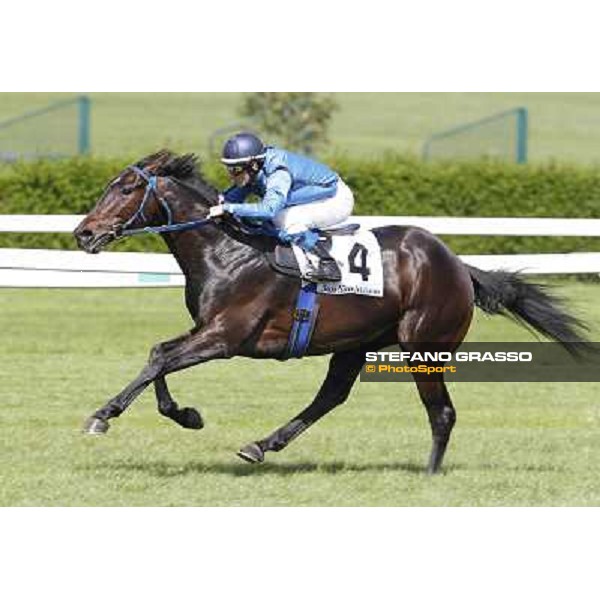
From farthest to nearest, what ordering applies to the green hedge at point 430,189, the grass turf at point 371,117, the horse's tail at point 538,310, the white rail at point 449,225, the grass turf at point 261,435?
the grass turf at point 371,117 → the green hedge at point 430,189 → the white rail at point 449,225 → the horse's tail at point 538,310 → the grass turf at point 261,435

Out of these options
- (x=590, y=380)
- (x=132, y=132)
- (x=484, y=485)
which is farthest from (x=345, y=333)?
(x=132, y=132)

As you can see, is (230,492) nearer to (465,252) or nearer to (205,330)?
(205,330)

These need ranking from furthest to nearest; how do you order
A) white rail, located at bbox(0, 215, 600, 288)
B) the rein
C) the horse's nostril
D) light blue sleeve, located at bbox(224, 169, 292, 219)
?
white rail, located at bbox(0, 215, 600, 288) → the rein → the horse's nostril → light blue sleeve, located at bbox(224, 169, 292, 219)

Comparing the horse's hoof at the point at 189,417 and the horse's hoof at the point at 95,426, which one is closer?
the horse's hoof at the point at 95,426

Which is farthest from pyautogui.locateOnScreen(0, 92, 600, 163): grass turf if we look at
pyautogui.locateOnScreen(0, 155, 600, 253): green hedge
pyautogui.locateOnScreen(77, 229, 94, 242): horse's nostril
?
pyautogui.locateOnScreen(77, 229, 94, 242): horse's nostril

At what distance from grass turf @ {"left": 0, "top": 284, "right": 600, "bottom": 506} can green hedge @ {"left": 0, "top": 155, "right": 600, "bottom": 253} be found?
4478mm

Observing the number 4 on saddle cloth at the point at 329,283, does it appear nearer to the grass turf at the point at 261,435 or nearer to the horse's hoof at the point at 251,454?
the horse's hoof at the point at 251,454

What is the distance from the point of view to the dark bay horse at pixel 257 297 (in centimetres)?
820

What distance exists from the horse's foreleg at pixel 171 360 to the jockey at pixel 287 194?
646 millimetres

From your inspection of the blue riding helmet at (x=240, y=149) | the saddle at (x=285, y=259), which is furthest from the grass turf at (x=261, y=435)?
the blue riding helmet at (x=240, y=149)

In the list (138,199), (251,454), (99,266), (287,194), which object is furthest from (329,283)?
(99,266)

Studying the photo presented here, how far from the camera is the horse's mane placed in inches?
331

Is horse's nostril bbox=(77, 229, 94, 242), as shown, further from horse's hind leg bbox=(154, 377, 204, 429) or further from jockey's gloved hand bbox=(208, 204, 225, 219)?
horse's hind leg bbox=(154, 377, 204, 429)

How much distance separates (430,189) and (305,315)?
37.7ft
